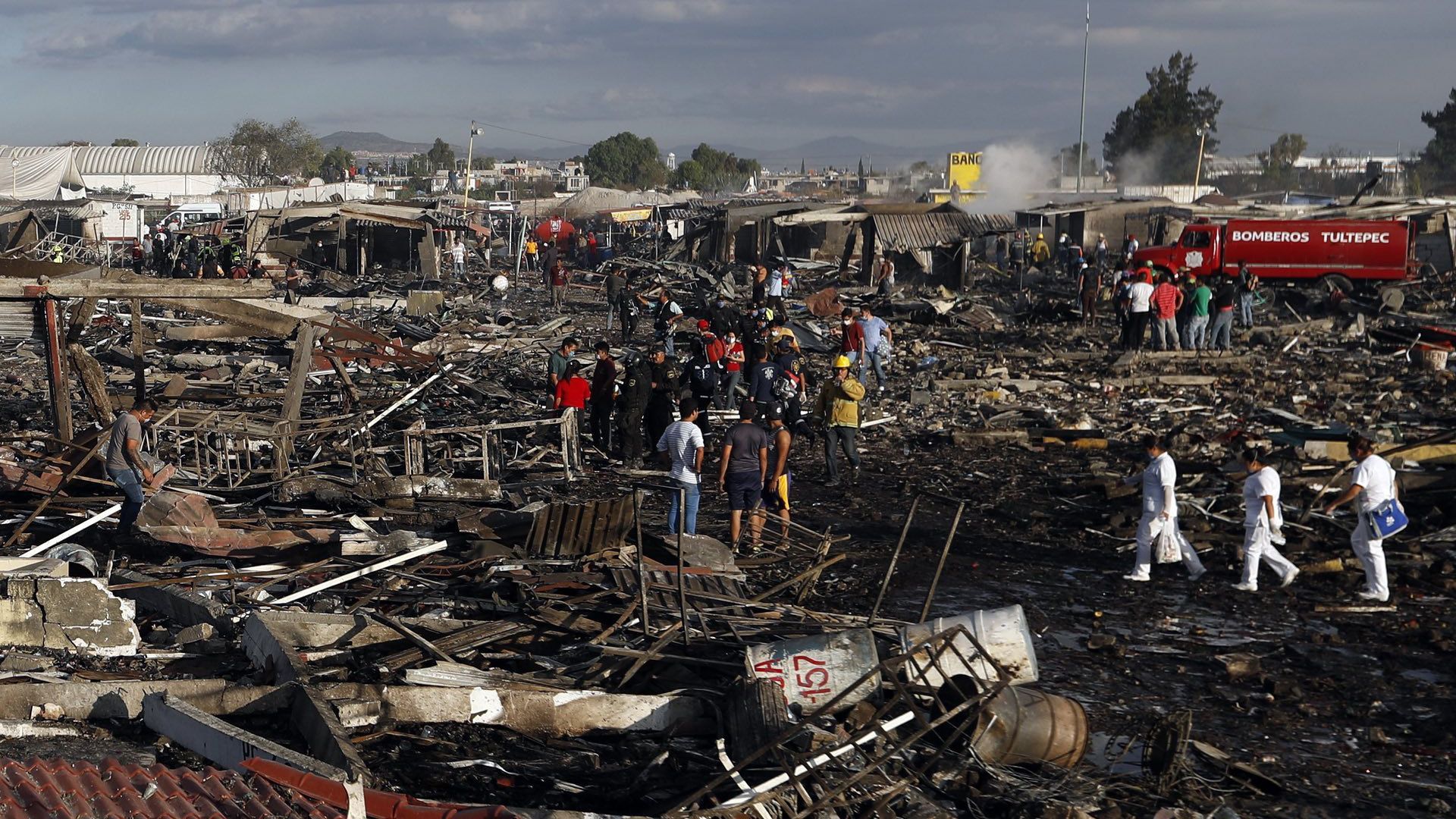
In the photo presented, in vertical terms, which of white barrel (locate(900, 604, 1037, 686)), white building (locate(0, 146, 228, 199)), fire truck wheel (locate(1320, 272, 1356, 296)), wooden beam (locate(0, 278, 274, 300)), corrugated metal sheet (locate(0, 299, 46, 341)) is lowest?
white barrel (locate(900, 604, 1037, 686))

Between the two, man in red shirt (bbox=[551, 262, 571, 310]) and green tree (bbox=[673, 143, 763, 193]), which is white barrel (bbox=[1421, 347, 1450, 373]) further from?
green tree (bbox=[673, 143, 763, 193])

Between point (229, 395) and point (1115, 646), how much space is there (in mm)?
11250

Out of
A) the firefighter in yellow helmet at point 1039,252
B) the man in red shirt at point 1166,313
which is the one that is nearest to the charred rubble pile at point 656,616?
the man in red shirt at point 1166,313

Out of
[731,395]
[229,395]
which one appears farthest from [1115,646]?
[229,395]

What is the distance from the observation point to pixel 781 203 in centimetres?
4722

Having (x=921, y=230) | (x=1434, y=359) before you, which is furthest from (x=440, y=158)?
(x=1434, y=359)

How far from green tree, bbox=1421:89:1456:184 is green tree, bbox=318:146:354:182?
64.8m

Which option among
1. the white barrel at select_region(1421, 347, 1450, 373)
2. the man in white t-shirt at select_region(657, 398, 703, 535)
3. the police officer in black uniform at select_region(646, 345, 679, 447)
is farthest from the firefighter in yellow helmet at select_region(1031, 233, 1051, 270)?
the man in white t-shirt at select_region(657, 398, 703, 535)

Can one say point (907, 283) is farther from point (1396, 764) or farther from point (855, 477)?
point (1396, 764)

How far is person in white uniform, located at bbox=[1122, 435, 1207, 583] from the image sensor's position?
412 inches

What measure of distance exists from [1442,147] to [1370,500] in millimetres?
83232

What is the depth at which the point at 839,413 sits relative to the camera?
1362 cm

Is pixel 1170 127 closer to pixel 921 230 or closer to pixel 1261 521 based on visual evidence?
pixel 921 230

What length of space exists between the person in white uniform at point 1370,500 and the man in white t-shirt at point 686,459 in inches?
193
